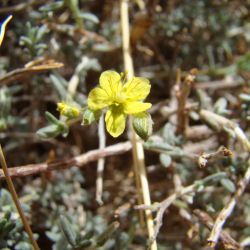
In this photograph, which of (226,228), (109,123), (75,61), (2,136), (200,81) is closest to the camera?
(109,123)

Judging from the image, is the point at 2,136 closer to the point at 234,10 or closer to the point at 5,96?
the point at 5,96

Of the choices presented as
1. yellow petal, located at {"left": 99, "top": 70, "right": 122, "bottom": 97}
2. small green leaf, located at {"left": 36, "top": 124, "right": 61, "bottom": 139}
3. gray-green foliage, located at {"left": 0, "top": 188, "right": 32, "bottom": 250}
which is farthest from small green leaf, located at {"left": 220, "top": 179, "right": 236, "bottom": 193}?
→ gray-green foliage, located at {"left": 0, "top": 188, "right": 32, "bottom": 250}

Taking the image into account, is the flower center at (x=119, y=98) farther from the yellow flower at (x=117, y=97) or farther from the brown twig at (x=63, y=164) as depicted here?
the brown twig at (x=63, y=164)

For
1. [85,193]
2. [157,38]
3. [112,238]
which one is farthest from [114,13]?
[112,238]

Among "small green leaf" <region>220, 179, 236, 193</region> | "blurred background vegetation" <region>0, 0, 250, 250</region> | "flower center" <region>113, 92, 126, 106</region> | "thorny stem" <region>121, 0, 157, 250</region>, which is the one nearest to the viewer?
"flower center" <region>113, 92, 126, 106</region>

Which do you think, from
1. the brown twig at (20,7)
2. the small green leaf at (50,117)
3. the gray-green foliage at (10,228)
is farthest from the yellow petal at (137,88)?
the brown twig at (20,7)

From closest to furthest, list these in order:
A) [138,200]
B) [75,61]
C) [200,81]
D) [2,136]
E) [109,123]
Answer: [109,123]
[138,200]
[2,136]
[75,61]
[200,81]

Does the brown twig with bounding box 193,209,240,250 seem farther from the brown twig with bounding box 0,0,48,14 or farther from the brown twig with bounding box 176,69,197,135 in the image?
the brown twig with bounding box 0,0,48,14
